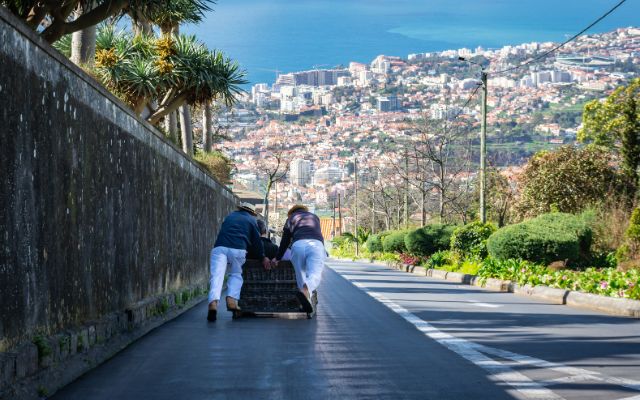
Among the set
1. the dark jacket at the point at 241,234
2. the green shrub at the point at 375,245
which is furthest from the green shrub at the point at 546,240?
the green shrub at the point at 375,245

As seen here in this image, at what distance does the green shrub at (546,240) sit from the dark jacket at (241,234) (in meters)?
13.2

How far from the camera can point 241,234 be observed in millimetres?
15633

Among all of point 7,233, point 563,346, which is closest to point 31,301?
point 7,233

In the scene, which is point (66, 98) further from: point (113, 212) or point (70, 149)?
point (113, 212)

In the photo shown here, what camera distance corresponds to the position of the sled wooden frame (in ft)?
51.1

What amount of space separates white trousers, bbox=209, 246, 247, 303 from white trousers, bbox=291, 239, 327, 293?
34.0 inches

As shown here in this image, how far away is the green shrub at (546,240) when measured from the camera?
89.1 feet

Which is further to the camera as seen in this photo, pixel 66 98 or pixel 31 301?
pixel 66 98

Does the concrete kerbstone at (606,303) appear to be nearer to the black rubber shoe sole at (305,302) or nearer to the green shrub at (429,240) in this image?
the black rubber shoe sole at (305,302)

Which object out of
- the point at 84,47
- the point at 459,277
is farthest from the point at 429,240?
the point at 84,47

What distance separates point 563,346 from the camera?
11.2 meters

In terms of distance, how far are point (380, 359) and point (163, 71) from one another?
2123cm

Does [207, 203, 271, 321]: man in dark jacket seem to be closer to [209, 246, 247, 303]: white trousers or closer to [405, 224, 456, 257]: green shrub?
[209, 246, 247, 303]: white trousers

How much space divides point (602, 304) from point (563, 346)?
25.1ft
